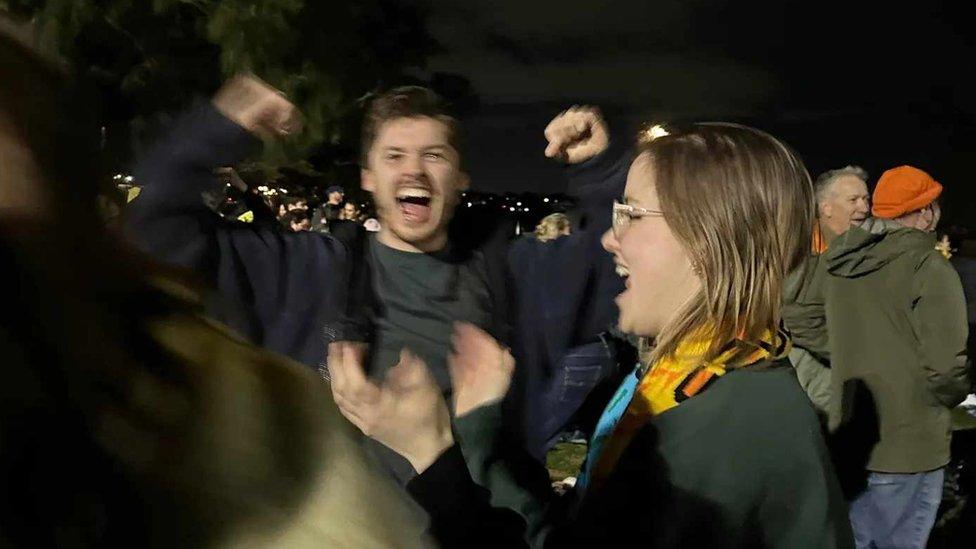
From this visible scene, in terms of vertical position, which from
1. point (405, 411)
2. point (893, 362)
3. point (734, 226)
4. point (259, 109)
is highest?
point (259, 109)

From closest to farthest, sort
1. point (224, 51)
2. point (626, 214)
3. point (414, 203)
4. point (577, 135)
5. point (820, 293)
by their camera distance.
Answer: point (626, 214) < point (414, 203) < point (577, 135) < point (820, 293) < point (224, 51)

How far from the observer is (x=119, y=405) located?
57 centimetres

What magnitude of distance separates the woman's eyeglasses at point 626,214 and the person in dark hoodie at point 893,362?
2382 millimetres

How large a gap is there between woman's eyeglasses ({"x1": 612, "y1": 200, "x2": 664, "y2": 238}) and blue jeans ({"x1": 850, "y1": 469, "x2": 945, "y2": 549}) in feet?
8.77

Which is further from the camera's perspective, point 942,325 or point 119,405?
point 942,325

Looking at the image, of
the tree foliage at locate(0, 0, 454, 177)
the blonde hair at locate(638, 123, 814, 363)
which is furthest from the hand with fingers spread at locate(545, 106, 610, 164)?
the tree foliage at locate(0, 0, 454, 177)

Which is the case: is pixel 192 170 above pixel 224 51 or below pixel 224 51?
below

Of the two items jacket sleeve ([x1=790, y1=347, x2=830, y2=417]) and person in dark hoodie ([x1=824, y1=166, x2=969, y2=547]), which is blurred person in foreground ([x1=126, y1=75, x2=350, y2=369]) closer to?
person in dark hoodie ([x1=824, y1=166, x2=969, y2=547])

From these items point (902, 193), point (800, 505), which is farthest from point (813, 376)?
point (800, 505)

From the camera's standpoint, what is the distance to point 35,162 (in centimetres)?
59

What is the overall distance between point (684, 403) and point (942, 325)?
103 inches

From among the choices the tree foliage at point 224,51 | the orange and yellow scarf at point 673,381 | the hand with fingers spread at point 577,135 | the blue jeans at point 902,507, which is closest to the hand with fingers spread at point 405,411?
the orange and yellow scarf at point 673,381

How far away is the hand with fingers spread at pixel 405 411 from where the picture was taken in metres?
1.47

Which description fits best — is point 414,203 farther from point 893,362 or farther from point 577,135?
point 893,362
